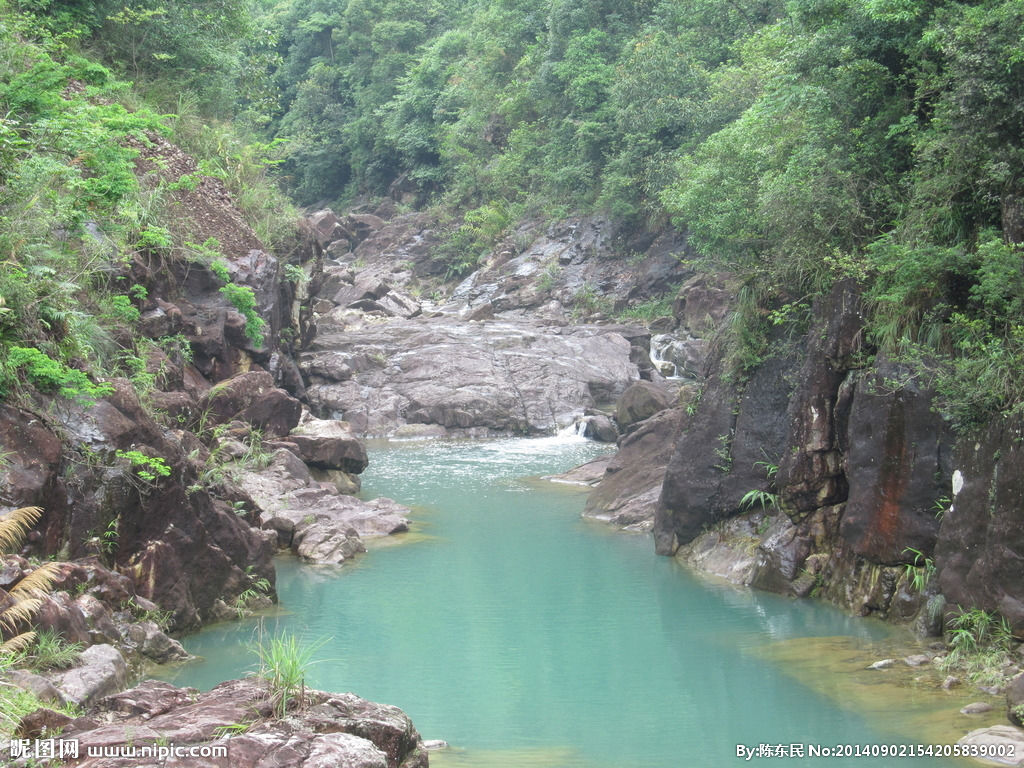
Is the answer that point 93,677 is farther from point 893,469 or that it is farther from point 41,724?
point 893,469

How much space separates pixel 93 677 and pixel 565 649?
5.31 m

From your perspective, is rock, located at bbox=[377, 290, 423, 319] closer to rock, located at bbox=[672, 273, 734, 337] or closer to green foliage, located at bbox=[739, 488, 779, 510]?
rock, located at bbox=[672, 273, 734, 337]

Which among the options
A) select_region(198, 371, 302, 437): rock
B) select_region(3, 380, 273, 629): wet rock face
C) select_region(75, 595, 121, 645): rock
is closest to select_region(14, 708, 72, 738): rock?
select_region(75, 595, 121, 645): rock

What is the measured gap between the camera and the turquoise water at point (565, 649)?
8141mm

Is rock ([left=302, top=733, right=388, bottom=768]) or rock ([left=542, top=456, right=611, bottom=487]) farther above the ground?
rock ([left=302, top=733, right=388, bottom=768])

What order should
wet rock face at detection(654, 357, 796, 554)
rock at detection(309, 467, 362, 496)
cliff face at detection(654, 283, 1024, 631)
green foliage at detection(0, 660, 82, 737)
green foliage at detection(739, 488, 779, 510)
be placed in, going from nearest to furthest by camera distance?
1. green foliage at detection(0, 660, 82, 737)
2. cliff face at detection(654, 283, 1024, 631)
3. green foliage at detection(739, 488, 779, 510)
4. wet rock face at detection(654, 357, 796, 554)
5. rock at detection(309, 467, 362, 496)

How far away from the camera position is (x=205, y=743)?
501 centimetres

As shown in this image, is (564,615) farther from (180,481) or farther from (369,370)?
(369,370)

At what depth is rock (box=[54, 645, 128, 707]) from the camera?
650cm

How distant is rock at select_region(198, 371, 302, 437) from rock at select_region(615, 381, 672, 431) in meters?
7.94

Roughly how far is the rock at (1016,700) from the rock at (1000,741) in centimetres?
9

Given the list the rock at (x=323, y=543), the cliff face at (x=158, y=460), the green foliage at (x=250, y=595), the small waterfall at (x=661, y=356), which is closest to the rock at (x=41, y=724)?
the cliff face at (x=158, y=460)

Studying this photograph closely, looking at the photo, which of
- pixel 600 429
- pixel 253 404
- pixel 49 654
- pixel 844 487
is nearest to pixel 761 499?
pixel 844 487

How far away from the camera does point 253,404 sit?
16859 millimetres
